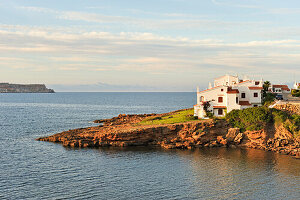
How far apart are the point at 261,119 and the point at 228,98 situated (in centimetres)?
1062

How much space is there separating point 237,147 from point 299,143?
1035 centimetres

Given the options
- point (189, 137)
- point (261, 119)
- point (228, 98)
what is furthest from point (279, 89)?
point (189, 137)

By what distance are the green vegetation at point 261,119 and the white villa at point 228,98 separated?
604 centimetres

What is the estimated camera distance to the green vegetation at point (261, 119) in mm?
59688

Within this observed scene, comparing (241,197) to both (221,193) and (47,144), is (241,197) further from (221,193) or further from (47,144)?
(47,144)

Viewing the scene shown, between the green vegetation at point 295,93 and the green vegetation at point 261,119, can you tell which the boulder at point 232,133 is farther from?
the green vegetation at point 295,93

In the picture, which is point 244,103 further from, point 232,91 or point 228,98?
point 228,98

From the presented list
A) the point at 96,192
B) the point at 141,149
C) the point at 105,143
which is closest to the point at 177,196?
the point at 96,192

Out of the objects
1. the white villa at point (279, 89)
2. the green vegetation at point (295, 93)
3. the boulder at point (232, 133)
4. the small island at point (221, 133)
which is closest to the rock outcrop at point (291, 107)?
the small island at point (221, 133)

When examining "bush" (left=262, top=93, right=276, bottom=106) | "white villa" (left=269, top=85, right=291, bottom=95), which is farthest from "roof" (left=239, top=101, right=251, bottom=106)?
"white villa" (left=269, top=85, right=291, bottom=95)

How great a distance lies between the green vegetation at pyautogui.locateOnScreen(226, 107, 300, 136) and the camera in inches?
2350

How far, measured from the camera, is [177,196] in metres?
35.4

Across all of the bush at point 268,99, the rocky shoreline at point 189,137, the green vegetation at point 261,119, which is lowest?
the rocky shoreline at point 189,137

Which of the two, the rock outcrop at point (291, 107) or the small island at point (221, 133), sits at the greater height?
the rock outcrop at point (291, 107)
